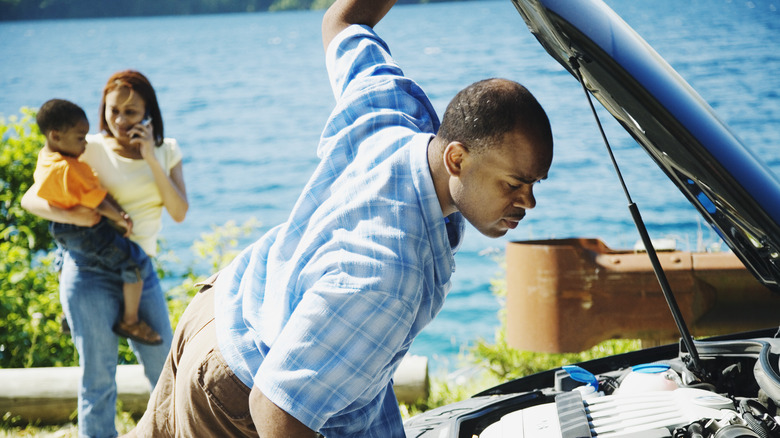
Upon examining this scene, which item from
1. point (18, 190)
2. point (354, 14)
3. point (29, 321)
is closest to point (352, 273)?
point (354, 14)

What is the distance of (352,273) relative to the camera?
1548 millimetres

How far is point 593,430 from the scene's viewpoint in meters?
1.75

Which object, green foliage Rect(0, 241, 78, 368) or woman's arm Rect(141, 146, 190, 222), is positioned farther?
green foliage Rect(0, 241, 78, 368)

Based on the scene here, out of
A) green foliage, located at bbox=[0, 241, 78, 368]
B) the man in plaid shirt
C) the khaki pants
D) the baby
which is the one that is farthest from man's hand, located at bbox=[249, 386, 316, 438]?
green foliage, located at bbox=[0, 241, 78, 368]

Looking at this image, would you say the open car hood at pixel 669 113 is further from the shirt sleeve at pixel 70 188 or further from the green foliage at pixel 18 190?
the green foliage at pixel 18 190

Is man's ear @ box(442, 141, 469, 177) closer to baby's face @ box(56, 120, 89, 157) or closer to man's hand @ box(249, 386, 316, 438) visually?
man's hand @ box(249, 386, 316, 438)

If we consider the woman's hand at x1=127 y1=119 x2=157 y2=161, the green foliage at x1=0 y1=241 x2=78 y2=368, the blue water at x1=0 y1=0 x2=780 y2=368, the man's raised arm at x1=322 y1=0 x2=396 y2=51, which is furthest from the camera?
the blue water at x1=0 y1=0 x2=780 y2=368

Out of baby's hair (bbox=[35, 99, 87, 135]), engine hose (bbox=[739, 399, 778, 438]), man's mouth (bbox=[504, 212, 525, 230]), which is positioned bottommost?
engine hose (bbox=[739, 399, 778, 438])

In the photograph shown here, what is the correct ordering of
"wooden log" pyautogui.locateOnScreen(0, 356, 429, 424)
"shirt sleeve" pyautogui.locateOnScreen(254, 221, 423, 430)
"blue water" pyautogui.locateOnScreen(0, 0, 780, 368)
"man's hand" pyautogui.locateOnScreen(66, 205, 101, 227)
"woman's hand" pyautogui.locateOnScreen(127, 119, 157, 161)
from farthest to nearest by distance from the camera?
"blue water" pyautogui.locateOnScreen(0, 0, 780, 368)
"wooden log" pyautogui.locateOnScreen(0, 356, 429, 424)
"woman's hand" pyautogui.locateOnScreen(127, 119, 157, 161)
"man's hand" pyautogui.locateOnScreen(66, 205, 101, 227)
"shirt sleeve" pyautogui.locateOnScreen(254, 221, 423, 430)

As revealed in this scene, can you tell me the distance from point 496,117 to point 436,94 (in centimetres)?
2489

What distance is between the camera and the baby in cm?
380

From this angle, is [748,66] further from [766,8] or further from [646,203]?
[766,8]

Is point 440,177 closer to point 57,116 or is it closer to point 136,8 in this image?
point 57,116

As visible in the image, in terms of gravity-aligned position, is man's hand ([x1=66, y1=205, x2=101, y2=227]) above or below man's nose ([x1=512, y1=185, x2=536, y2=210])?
below
